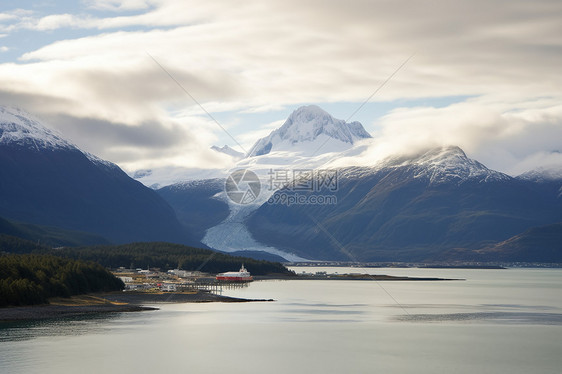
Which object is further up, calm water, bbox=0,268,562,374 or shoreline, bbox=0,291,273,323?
shoreline, bbox=0,291,273,323

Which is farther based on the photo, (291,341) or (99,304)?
(99,304)

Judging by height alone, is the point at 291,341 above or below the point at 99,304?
below

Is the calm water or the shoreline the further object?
the shoreline

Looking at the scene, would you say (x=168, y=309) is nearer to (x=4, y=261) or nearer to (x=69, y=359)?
(x=4, y=261)

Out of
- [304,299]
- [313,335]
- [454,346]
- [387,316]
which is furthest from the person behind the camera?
[304,299]

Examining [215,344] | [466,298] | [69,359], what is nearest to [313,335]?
[215,344]

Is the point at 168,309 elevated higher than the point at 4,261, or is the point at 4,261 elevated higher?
the point at 4,261
